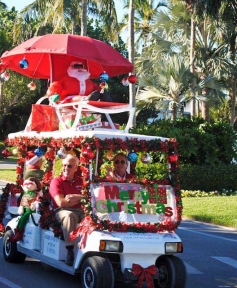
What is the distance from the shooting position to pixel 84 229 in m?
8.37

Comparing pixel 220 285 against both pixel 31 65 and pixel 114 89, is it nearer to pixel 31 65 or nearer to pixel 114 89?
pixel 31 65

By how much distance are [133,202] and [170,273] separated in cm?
99

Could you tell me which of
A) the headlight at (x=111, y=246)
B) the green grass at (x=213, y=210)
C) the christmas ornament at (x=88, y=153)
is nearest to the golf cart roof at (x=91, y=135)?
the christmas ornament at (x=88, y=153)

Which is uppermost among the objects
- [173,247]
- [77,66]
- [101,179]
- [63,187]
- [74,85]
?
[77,66]

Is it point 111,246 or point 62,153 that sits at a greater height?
point 62,153

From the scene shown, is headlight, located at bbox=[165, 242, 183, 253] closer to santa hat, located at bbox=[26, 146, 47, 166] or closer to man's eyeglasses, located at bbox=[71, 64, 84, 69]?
santa hat, located at bbox=[26, 146, 47, 166]

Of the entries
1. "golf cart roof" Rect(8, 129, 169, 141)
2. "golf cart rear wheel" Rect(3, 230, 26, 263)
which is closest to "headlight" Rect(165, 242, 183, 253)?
"golf cart roof" Rect(8, 129, 169, 141)

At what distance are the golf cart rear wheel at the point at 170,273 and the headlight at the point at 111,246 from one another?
745mm

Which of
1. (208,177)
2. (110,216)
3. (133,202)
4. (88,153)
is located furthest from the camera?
(208,177)

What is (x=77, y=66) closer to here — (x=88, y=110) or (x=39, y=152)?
(x=88, y=110)

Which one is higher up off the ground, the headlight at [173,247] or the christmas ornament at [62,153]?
the christmas ornament at [62,153]

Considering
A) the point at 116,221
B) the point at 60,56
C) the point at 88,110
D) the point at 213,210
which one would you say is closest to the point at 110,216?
the point at 116,221

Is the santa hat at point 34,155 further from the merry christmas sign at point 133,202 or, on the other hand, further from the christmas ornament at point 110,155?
the merry christmas sign at point 133,202

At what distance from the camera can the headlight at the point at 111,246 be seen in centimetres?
803
